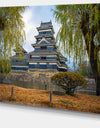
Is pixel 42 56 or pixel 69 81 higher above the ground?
pixel 42 56

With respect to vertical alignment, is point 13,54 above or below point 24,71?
above

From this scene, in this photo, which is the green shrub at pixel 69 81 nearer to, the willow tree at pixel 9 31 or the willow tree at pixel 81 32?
the willow tree at pixel 81 32

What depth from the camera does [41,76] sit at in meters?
2.17

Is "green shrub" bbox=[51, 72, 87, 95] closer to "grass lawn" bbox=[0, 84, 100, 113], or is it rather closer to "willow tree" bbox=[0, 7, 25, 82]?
"grass lawn" bbox=[0, 84, 100, 113]

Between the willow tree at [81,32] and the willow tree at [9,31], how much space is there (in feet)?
2.87

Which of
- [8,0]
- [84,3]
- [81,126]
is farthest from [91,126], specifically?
[8,0]

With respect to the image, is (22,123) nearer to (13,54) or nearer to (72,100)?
(72,100)

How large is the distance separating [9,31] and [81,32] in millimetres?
1611

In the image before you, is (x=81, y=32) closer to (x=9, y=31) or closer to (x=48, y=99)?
(x=48, y=99)

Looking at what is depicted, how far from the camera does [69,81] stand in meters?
1.93

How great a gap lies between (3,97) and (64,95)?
1.31 meters

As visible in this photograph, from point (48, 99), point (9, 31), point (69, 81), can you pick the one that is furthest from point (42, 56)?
point (9, 31)

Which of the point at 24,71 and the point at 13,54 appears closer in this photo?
the point at 24,71

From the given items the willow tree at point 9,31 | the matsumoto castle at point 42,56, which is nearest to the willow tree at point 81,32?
the matsumoto castle at point 42,56
